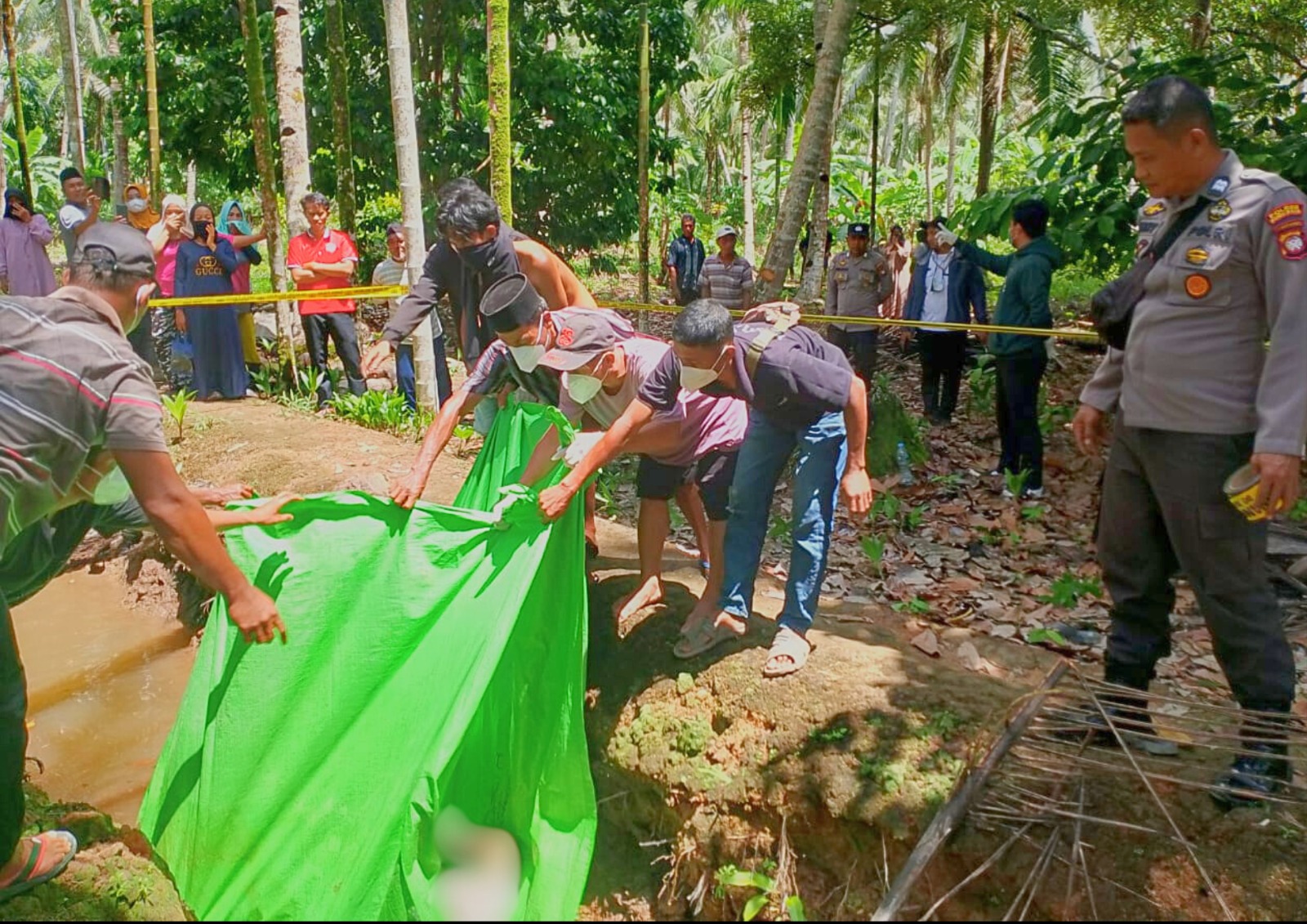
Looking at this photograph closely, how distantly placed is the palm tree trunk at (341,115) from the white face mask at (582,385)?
5477 millimetres

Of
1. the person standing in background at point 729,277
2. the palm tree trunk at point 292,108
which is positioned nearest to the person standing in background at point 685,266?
the person standing in background at point 729,277

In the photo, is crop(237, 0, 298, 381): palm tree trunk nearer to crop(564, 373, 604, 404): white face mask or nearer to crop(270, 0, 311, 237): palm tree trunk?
crop(270, 0, 311, 237): palm tree trunk

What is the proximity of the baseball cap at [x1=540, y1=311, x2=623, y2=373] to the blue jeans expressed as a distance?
593 mm

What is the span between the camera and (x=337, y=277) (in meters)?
7.53

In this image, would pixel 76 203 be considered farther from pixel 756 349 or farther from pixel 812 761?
pixel 812 761

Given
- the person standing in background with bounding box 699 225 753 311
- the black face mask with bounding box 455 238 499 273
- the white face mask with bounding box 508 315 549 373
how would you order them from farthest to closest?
the person standing in background with bounding box 699 225 753 311 < the black face mask with bounding box 455 238 499 273 < the white face mask with bounding box 508 315 549 373

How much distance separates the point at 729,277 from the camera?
904 cm

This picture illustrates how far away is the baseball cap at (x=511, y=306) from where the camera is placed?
3.75 m

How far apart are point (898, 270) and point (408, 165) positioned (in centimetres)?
463

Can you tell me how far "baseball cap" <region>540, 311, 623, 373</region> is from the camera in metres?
3.51

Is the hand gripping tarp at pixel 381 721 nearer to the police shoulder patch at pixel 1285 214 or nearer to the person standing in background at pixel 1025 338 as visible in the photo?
the police shoulder patch at pixel 1285 214

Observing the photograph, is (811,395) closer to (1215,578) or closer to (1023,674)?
(1215,578)

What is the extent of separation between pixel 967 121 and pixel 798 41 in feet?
100

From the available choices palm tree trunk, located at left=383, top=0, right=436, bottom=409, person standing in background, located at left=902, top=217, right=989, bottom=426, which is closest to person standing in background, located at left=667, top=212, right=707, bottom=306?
person standing in background, located at left=902, top=217, right=989, bottom=426
